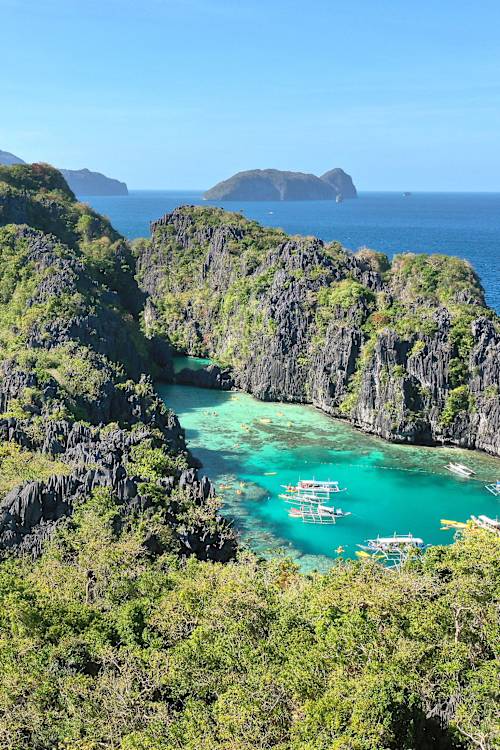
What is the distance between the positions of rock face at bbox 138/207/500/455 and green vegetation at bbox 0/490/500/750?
26735 millimetres

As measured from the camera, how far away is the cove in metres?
38.7

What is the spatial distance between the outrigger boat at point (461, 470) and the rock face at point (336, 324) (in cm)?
396

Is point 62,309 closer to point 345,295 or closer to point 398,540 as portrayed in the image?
point 345,295

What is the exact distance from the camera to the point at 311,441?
52.6 m

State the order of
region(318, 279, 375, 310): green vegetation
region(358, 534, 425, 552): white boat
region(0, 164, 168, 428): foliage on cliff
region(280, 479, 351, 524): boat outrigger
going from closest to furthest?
1. region(358, 534, 425, 552): white boat
2. region(280, 479, 351, 524): boat outrigger
3. region(0, 164, 168, 428): foliage on cliff
4. region(318, 279, 375, 310): green vegetation

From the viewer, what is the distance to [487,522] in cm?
3959

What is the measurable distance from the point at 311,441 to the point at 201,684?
110 ft

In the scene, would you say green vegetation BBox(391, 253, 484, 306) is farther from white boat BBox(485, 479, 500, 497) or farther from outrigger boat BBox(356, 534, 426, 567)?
outrigger boat BBox(356, 534, 426, 567)

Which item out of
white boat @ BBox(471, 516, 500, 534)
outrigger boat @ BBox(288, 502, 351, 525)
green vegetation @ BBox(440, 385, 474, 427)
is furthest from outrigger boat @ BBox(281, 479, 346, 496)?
green vegetation @ BBox(440, 385, 474, 427)

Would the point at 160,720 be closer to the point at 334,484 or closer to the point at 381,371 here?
the point at 334,484

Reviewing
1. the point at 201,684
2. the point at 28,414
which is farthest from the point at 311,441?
the point at 201,684

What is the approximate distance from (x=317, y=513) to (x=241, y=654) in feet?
66.5

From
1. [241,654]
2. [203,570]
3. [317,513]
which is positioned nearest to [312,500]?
[317,513]

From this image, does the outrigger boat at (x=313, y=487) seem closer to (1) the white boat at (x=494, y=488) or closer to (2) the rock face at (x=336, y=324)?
(1) the white boat at (x=494, y=488)
